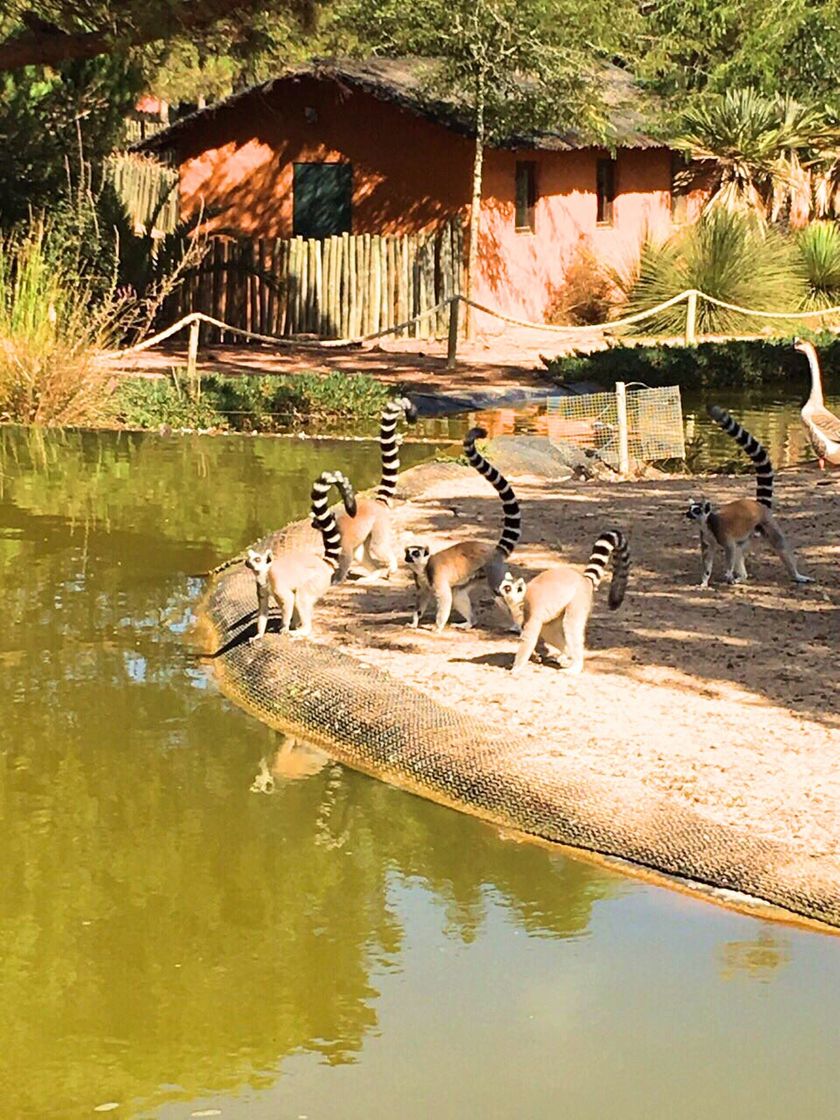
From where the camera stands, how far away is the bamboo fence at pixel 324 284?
29641mm

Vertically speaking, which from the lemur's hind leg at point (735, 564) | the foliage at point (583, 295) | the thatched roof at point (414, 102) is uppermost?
the thatched roof at point (414, 102)

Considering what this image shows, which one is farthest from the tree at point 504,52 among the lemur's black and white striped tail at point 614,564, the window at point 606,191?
the lemur's black and white striped tail at point 614,564

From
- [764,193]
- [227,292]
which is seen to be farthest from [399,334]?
[764,193]

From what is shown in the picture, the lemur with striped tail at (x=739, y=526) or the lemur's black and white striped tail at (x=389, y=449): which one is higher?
the lemur's black and white striped tail at (x=389, y=449)

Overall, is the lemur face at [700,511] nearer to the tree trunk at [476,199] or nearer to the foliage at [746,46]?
the tree trunk at [476,199]

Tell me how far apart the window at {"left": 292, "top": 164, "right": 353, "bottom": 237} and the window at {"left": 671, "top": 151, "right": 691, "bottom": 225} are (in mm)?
7354

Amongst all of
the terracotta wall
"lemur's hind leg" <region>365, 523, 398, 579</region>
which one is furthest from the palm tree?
"lemur's hind leg" <region>365, 523, 398, 579</region>

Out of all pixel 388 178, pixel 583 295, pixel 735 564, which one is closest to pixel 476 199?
pixel 388 178

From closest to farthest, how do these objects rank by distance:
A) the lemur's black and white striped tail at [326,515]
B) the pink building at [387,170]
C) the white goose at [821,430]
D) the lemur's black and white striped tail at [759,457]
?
the lemur's black and white striped tail at [326,515] → the lemur's black and white striped tail at [759,457] → the white goose at [821,430] → the pink building at [387,170]

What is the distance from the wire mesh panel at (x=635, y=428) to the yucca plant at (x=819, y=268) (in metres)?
13.5

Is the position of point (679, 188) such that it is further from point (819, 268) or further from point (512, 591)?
point (512, 591)

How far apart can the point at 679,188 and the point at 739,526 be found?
26969 millimetres

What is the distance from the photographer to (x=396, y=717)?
8547mm

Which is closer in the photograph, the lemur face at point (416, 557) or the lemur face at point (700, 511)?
the lemur face at point (416, 557)
